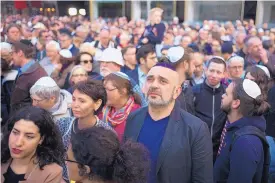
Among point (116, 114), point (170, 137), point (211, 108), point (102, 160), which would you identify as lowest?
point (211, 108)

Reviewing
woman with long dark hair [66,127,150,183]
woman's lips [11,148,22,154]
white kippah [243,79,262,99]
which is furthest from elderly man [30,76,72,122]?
white kippah [243,79,262,99]

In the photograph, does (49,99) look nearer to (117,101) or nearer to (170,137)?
(117,101)

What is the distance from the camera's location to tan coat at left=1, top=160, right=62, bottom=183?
78.5 inches

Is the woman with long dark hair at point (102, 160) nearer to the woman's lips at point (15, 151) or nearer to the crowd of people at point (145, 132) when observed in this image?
the crowd of people at point (145, 132)

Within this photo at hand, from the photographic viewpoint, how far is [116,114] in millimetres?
3102

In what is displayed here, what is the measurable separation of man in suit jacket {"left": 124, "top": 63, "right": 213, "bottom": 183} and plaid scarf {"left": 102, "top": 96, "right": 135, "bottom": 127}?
2.11 feet

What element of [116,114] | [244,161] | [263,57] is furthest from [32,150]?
[263,57]

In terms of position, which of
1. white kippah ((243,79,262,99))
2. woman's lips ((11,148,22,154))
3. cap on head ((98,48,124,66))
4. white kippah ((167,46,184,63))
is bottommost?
woman's lips ((11,148,22,154))

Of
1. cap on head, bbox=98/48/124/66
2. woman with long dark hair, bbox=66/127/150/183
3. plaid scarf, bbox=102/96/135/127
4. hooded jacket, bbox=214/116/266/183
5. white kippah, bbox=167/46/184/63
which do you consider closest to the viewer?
woman with long dark hair, bbox=66/127/150/183

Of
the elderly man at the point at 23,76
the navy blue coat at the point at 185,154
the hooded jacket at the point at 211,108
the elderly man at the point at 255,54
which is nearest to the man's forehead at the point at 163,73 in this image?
the navy blue coat at the point at 185,154

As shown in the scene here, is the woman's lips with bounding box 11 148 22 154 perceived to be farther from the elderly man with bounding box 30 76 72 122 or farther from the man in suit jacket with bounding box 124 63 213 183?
the elderly man with bounding box 30 76 72 122

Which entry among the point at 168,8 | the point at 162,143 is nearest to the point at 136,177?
the point at 162,143

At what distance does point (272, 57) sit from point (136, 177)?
405cm

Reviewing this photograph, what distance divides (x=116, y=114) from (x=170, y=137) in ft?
3.13
